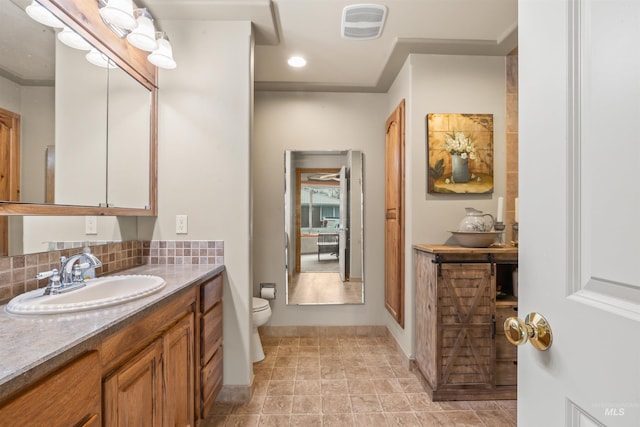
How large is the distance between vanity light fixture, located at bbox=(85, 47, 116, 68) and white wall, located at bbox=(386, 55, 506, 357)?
6.63 ft

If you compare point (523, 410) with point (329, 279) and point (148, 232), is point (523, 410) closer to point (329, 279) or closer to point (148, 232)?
point (148, 232)

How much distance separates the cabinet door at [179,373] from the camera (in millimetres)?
1323

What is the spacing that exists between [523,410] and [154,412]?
1253 millimetres

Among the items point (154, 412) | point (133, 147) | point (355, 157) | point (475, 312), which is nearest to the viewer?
point (154, 412)

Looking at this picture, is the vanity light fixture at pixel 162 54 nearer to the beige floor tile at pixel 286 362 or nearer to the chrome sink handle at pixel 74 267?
the chrome sink handle at pixel 74 267

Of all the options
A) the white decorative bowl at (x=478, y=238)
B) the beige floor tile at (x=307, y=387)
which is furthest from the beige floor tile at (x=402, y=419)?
the white decorative bowl at (x=478, y=238)

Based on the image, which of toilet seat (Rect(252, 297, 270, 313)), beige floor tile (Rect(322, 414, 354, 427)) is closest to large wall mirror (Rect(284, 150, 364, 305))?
toilet seat (Rect(252, 297, 270, 313))

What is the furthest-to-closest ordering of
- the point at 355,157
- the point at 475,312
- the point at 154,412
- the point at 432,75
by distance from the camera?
the point at 355,157, the point at 432,75, the point at 475,312, the point at 154,412

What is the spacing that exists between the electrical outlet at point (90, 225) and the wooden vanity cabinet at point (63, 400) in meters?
0.98

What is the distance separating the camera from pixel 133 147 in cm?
187

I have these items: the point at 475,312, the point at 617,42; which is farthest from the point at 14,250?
the point at 475,312

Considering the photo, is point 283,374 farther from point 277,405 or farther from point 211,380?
point 211,380

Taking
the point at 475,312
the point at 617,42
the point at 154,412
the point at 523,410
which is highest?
the point at 617,42

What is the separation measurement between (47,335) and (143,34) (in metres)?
1.57
